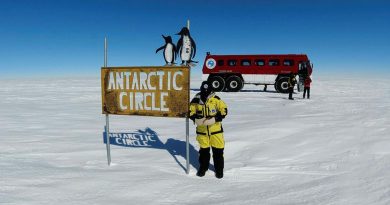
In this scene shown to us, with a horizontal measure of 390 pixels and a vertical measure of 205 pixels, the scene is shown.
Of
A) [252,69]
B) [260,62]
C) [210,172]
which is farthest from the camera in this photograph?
[252,69]

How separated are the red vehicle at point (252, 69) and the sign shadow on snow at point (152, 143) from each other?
41.4ft

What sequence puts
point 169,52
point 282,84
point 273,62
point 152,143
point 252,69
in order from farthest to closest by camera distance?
point 252,69, point 273,62, point 282,84, point 169,52, point 152,143

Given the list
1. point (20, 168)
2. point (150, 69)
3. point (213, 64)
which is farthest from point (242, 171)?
point (213, 64)

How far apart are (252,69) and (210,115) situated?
17823mm

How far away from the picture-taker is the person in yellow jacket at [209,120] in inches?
175

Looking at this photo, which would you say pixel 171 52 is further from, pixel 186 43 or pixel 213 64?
pixel 213 64

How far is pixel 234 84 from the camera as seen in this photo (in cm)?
2225

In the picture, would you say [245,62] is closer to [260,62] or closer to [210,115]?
[260,62]

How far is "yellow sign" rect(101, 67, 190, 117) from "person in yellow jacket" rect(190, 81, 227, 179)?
22 centimetres

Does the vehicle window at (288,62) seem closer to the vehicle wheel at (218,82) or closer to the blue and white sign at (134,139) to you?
the vehicle wheel at (218,82)

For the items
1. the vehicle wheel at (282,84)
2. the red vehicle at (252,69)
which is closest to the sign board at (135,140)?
the red vehicle at (252,69)

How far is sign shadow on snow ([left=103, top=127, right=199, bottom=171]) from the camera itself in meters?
5.97

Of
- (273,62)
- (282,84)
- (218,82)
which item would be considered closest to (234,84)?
(218,82)

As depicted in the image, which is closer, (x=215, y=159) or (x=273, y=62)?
(x=215, y=159)
